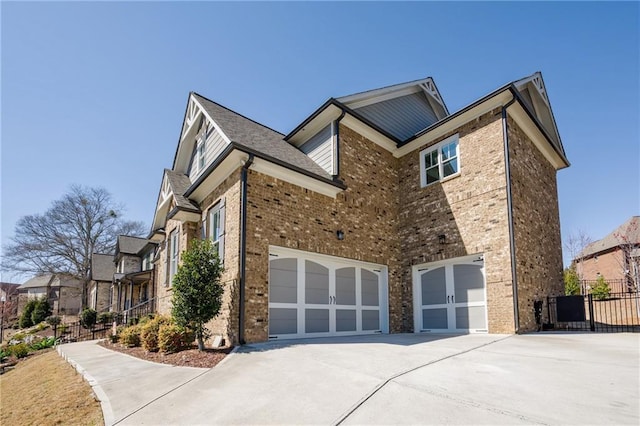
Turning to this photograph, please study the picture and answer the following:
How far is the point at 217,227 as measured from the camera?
11.8 metres

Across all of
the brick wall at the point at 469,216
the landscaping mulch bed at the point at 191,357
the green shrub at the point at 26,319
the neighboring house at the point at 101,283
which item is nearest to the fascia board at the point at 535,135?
the brick wall at the point at 469,216

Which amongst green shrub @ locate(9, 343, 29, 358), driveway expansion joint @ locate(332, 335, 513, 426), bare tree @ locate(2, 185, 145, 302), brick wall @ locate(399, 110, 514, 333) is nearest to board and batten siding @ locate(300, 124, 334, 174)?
brick wall @ locate(399, 110, 514, 333)

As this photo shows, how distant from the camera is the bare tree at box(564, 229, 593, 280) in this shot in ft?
94.2

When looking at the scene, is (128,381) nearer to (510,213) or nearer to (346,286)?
(346,286)

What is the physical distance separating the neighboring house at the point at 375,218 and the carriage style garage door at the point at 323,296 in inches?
1.8

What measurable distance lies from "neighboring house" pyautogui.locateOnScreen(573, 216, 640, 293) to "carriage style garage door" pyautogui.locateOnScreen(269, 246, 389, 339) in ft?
57.4

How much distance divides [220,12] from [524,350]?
11902 mm

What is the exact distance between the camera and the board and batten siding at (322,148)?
41.1 ft

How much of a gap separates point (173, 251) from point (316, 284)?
290 inches

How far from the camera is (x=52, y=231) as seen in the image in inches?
1416

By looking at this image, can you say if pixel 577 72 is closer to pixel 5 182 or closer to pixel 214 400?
pixel 214 400

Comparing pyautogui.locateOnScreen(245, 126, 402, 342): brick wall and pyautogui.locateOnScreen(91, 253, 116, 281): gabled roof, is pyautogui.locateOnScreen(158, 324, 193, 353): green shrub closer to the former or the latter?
pyautogui.locateOnScreen(245, 126, 402, 342): brick wall

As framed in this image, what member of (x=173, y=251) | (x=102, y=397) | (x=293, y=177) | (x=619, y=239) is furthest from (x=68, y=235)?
(x=619, y=239)

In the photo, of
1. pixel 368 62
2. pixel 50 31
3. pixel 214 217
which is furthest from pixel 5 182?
pixel 368 62
